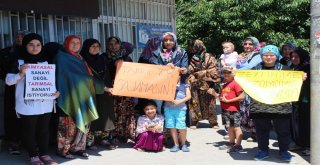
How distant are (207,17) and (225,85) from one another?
9.15 metres

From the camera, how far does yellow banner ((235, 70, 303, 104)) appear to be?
523 cm

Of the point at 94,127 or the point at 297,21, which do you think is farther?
the point at 297,21

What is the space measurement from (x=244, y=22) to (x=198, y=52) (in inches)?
279

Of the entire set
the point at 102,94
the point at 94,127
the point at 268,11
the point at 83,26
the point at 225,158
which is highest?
the point at 268,11

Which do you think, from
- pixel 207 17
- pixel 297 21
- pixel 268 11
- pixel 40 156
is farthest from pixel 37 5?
pixel 297 21

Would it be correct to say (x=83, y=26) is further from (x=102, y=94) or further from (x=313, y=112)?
(x=313, y=112)

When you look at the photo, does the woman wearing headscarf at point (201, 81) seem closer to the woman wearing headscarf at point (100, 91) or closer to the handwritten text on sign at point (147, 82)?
the handwritten text on sign at point (147, 82)

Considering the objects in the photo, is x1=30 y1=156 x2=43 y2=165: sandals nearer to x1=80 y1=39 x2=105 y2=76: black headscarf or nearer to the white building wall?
x1=80 y1=39 x2=105 y2=76: black headscarf

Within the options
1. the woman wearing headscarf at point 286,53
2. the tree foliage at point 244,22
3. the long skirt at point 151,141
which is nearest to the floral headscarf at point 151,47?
the long skirt at point 151,141

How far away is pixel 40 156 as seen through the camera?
17.3 feet

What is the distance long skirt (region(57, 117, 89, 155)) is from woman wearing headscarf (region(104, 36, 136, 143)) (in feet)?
2.54

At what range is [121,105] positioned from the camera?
20.6 feet

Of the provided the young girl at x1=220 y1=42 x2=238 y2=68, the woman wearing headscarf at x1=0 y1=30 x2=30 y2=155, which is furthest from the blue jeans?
the woman wearing headscarf at x1=0 y1=30 x2=30 y2=155

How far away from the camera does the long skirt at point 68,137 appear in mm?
5461
